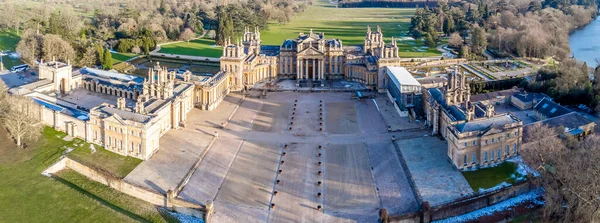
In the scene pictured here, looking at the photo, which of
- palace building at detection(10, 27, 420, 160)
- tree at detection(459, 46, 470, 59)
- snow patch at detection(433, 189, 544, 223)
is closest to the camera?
snow patch at detection(433, 189, 544, 223)

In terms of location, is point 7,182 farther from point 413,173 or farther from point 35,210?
point 413,173

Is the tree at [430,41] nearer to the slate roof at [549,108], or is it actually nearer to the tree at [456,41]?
the tree at [456,41]

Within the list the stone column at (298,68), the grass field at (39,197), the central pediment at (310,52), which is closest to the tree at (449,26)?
the central pediment at (310,52)

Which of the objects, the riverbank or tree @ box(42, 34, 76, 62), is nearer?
tree @ box(42, 34, 76, 62)

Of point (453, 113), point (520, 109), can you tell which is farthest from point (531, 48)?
point (453, 113)

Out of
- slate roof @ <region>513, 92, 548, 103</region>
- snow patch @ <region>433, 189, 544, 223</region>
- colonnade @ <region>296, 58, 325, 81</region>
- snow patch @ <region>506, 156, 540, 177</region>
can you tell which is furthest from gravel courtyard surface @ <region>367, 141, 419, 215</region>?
colonnade @ <region>296, 58, 325, 81</region>

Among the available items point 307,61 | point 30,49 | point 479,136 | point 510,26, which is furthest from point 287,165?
point 510,26

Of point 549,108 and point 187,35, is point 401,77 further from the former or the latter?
point 187,35

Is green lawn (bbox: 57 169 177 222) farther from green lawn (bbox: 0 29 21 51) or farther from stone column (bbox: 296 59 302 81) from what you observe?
green lawn (bbox: 0 29 21 51)
